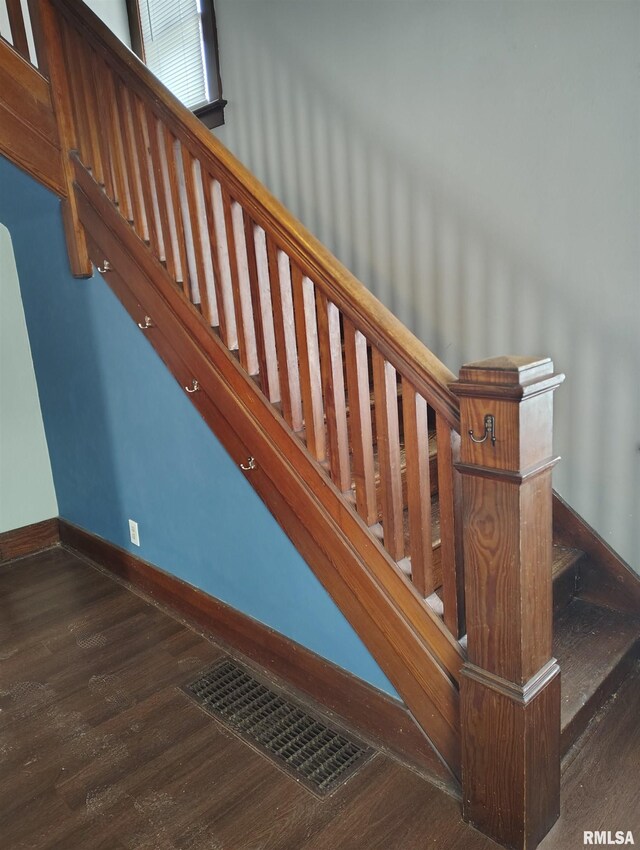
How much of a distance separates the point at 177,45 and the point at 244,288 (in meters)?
2.31

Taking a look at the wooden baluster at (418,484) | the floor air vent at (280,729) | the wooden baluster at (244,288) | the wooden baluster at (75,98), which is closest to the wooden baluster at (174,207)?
the wooden baluster at (244,288)

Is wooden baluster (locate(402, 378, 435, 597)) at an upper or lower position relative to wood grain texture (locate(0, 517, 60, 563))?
upper

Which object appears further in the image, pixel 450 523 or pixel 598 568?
pixel 598 568

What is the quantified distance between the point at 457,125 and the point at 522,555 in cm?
168

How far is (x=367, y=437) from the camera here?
1.64 metres

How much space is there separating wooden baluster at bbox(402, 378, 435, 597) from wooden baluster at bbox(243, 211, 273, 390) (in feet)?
1.71

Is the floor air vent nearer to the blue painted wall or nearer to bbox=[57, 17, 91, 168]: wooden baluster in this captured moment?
the blue painted wall

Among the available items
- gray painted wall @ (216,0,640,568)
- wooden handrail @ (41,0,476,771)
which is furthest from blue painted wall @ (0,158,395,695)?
gray painted wall @ (216,0,640,568)

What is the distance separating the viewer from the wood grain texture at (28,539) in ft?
10.4

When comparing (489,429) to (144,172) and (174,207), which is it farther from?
(144,172)

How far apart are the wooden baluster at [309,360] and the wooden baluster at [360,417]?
5.2 inches

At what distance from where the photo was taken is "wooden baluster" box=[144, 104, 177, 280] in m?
2.04

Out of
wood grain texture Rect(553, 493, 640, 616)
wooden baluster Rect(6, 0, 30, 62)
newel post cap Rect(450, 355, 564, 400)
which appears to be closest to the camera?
newel post cap Rect(450, 355, 564, 400)

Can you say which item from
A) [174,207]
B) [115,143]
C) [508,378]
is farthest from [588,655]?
[115,143]
